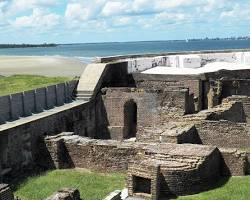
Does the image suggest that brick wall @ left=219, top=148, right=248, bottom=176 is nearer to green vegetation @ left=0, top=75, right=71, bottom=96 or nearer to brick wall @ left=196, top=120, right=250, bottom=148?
brick wall @ left=196, top=120, right=250, bottom=148

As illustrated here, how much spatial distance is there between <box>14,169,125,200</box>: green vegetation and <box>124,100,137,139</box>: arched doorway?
768 cm

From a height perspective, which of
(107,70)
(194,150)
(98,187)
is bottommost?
(98,187)

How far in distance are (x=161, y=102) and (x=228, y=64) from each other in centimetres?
871

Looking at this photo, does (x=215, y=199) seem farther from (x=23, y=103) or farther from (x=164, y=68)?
(x=164, y=68)

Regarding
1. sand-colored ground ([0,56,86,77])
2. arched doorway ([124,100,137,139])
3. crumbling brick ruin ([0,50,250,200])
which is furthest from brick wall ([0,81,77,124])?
sand-colored ground ([0,56,86,77])

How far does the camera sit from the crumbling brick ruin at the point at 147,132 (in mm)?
15102

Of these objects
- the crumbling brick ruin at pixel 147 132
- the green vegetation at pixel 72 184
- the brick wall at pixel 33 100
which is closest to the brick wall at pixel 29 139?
the crumbling brick ruin at pixel 147 132

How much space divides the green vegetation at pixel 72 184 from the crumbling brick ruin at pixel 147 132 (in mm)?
507

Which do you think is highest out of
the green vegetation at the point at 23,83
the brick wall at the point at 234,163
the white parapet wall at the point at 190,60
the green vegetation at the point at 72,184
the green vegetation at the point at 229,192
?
the white parapet wall at the point at 190,60

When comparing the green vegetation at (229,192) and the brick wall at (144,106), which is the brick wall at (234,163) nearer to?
the green vegetation at (229,192)

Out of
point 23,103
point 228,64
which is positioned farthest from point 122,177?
point 228,64

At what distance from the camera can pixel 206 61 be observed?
108 feet

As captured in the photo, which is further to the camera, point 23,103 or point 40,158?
point 23,103

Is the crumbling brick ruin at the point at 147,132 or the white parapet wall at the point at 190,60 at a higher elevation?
the white parapet wall at the point at 190,60
